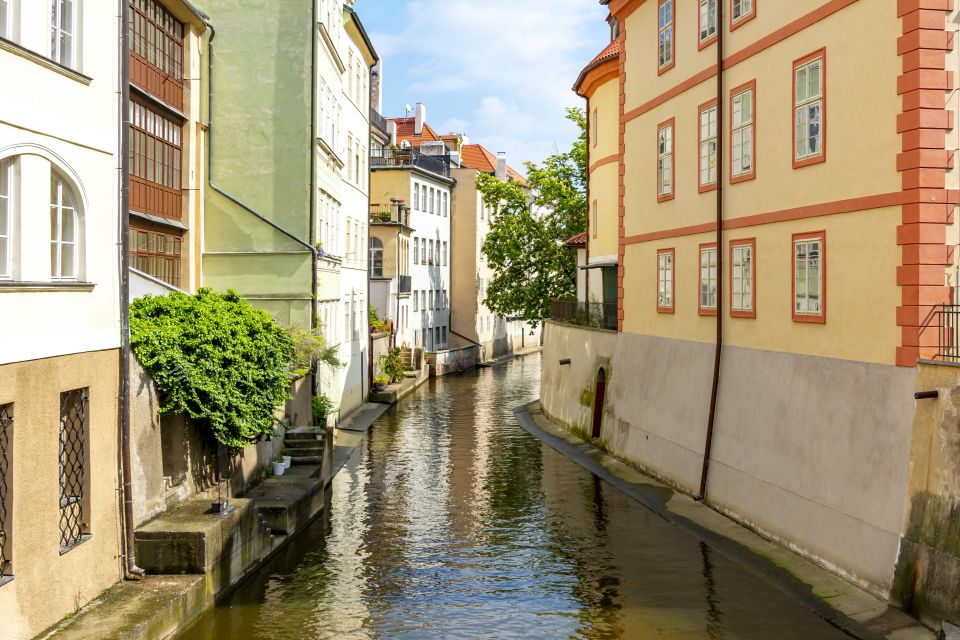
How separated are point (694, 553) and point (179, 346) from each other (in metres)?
9.42

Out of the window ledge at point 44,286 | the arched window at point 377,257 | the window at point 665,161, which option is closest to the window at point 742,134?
the window at point 665,161

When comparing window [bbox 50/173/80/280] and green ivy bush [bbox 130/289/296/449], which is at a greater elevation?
window [bbox 50/173/80/280]

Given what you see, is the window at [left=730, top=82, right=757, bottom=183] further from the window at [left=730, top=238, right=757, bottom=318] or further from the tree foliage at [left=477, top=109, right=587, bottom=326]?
the tree foliage at [left=477, top=109, right=587, bottom=326]

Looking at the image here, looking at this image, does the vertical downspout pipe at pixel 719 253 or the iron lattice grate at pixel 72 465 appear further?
the vertical downspout pipe at pixel 719 253

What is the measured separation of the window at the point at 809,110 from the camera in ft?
57.6

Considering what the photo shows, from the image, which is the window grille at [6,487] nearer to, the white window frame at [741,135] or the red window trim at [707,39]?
the white window frame at [741,135]

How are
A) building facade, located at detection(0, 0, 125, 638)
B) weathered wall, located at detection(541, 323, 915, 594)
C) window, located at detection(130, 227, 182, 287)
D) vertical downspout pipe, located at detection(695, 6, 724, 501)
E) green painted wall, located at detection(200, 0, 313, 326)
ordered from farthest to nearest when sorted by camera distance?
green painted wall, located at detection(200, 0, 313, 326) → window, located at detection(130, 227, 182, 287) → vertical downspout pipe, located at detection(695, 6, 724, 501) → weathered wall, located at detection(541, 323, 915, 594) → building facade, located at detection(0, 0, 125, 638)

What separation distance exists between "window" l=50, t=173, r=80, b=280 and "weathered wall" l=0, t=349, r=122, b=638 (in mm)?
1091

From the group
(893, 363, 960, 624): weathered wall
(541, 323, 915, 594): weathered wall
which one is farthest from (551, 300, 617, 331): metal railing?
(893, 363, 960, 624): weathered wall

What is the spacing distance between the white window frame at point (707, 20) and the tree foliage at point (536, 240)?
28193mm

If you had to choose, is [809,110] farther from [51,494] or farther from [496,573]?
[51,494]

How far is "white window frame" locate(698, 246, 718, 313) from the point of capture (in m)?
22.2

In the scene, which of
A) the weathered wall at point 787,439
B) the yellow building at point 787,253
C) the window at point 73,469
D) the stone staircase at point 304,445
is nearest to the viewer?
the window at point 73,469

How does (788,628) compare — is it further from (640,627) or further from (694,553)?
(694,553)
